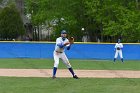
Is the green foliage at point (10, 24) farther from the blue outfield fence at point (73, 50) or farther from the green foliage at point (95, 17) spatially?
the blue outfield fence at point (73, 50)

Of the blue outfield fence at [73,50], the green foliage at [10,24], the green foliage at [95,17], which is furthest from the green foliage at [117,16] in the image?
the green foliage at [10,24]

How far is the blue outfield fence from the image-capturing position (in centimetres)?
3591

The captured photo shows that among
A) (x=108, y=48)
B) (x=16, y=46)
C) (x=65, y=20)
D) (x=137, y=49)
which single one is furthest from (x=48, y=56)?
(x=65, y=20)

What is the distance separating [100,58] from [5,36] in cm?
2040

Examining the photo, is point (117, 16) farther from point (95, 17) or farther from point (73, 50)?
point (73, 50)

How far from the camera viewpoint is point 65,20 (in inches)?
2052

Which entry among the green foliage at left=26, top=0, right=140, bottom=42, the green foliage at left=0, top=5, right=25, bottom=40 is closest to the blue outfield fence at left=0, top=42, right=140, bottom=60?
the green foliage at left=26, top=0, right=140, bottom=42

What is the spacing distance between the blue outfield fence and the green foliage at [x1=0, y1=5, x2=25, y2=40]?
55.2 ft

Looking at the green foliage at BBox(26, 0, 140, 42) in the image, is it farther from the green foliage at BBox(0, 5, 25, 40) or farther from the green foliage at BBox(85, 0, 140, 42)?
the green foliage at BBox(0, 5, 25, 40)

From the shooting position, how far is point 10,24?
174 ft

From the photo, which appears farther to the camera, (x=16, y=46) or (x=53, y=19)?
(x=53, y=19)

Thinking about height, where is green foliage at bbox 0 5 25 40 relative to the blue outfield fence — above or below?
above

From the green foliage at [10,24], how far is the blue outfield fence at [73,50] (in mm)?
16819
